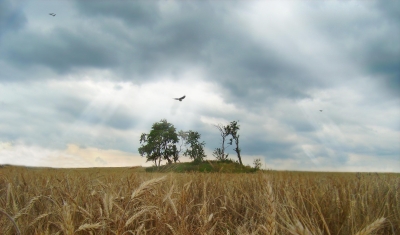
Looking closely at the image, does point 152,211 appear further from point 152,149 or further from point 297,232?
point 152,149

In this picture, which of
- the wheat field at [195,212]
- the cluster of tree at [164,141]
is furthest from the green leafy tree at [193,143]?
the wheat field at [195,212]

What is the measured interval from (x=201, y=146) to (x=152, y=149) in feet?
26.3

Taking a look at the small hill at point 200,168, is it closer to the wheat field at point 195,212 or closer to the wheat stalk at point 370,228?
the wheat field at point 195,212

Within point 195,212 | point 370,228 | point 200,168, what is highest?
point 370,228

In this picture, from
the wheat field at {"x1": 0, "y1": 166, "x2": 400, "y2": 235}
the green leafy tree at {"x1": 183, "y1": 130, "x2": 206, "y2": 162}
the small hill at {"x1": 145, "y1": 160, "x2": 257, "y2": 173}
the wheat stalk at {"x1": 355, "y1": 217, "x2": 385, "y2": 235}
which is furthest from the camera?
the green leafy tree at {"x1": 183, "y1": 130, "x2": 206, "y2": 162}

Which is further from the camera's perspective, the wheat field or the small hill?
the small hill

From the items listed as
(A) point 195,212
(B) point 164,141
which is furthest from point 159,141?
(A) point 195,212

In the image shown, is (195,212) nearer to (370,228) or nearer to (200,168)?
(370,228)

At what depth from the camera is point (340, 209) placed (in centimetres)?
317

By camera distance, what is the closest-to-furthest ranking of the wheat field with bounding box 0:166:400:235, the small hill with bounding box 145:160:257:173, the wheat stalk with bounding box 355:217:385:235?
the wheat stalk with bounding box 355:217:385:235 → the wheat field with bounding box 0:166:400:235 → the small hill with bounding box 145:160:257:173

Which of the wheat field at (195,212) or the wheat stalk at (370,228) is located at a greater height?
the wheat stalk at (370,228)

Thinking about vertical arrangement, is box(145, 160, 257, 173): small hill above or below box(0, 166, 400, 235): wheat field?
above

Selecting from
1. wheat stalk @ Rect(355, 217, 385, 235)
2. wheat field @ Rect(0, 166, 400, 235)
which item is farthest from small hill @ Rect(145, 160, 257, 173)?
wheat stalk @ Rect(355, 217, 385, 235)

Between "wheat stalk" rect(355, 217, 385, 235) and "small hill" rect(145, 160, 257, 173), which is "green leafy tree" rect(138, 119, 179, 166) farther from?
"wheat stalk" rect(355, 217, 385, 235)
